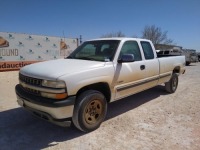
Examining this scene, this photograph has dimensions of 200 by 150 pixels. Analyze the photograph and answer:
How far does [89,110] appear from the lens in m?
3.92

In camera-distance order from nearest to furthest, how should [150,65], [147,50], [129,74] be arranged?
1. [129,74]
2. [150,65]
3. [147,50]

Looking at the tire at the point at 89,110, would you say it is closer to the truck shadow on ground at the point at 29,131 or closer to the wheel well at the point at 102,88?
the wheel well at the point at 102,88

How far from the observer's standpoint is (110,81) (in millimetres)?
4164

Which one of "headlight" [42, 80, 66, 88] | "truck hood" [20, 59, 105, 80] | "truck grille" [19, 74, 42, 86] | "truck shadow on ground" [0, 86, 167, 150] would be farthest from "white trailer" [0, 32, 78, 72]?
"headlight" [42, 80, 66, 88]

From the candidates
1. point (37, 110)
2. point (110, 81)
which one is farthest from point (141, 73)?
point (37, 110)

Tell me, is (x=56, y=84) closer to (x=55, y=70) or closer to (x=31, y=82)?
(x=55, y=70)

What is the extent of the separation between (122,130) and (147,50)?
2664 millimetres

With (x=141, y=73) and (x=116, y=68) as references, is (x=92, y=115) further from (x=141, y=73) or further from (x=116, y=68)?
(x=141, y=73)

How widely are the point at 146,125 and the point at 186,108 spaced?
70.8 inches

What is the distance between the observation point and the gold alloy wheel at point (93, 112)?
12.7 ft

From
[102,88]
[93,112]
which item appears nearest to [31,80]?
[93,112]

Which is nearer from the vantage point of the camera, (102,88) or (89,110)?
(89,110)

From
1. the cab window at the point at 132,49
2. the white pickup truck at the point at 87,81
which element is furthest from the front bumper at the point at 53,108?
the cab window at the point at 132,49

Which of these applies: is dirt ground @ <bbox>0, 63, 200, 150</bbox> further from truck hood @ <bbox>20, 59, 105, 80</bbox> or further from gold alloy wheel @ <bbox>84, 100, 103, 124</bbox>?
truck hood @ <bbox>20, 59, 105, 80</bbox>
